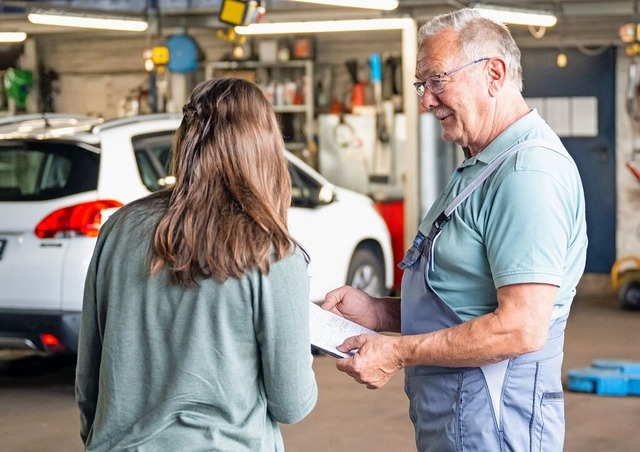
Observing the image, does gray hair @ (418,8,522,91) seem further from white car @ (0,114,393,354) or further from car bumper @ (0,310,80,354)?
car bumper @ (0,310,80,354)

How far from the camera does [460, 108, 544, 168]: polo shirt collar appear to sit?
2.50m

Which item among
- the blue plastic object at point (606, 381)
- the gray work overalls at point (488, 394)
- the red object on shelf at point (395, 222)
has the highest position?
the gray work overalls at point (488, 394)

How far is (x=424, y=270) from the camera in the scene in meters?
2.54

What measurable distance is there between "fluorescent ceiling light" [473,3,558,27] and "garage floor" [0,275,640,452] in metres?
3.36

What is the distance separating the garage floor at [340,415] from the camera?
5.95 m

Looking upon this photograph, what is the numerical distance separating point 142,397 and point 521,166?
95cm

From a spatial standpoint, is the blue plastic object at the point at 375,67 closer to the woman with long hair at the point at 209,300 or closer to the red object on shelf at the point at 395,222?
the red object on shelf at the point at 395,222

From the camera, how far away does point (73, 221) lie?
6512mm

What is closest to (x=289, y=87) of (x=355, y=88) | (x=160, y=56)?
(x=355, y=88)

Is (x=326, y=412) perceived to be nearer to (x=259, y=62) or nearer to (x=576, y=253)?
(x=576, y=253)

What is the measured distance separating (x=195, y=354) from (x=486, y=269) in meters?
0.71

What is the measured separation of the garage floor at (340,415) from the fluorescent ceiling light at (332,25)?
3.73 metres

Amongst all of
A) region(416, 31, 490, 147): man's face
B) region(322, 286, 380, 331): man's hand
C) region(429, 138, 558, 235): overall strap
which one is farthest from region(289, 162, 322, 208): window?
region(429, 138, 558, 235): overall strap

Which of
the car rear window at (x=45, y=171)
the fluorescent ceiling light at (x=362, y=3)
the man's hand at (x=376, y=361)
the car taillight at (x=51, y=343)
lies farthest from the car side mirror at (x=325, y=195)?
the man's hand at (x=376, y=361)
